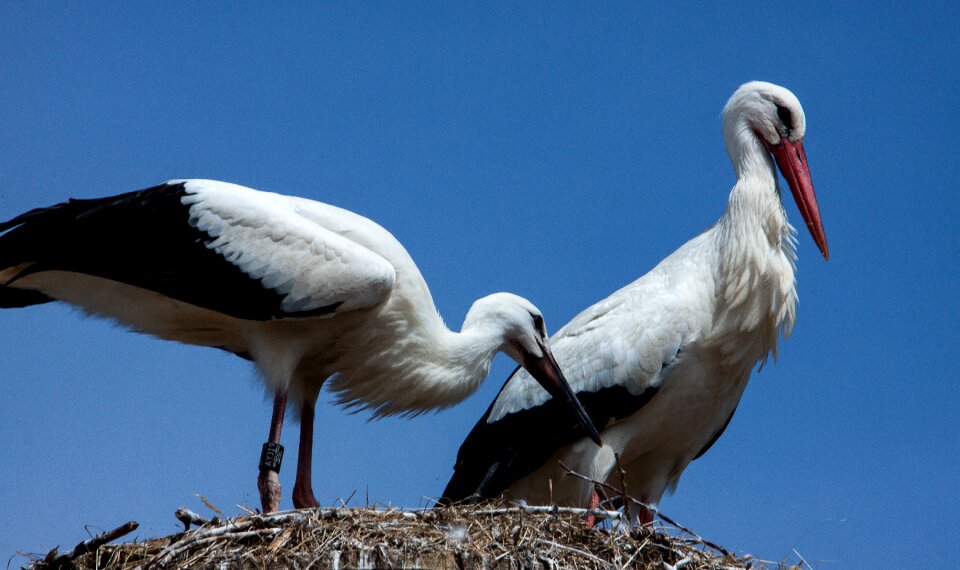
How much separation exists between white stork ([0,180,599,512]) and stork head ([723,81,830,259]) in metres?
1.71

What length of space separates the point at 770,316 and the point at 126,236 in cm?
351

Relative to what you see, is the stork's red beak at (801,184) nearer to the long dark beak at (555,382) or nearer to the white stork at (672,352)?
the white stork at (672,352)

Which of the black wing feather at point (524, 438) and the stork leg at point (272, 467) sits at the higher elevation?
the black wing feather at point (524, 438)

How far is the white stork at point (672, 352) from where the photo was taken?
781 centimetres

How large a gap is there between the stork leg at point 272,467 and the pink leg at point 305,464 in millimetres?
400

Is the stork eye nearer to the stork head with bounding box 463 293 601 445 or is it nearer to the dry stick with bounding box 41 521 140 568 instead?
the stork head with bounding box 463 293 601 445

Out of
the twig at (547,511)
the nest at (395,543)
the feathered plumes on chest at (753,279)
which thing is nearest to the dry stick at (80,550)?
the nest at (395,543)

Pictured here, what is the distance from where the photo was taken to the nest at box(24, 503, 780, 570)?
19.0 feet

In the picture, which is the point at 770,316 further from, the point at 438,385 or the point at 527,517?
the point at 527,517

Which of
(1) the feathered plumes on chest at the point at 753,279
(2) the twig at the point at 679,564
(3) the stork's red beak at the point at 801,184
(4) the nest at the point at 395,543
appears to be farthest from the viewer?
(3) the stork's red beak at the point at 801,184

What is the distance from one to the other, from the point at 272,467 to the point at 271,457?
2.1 inches

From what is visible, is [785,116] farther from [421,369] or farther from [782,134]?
[421,369]

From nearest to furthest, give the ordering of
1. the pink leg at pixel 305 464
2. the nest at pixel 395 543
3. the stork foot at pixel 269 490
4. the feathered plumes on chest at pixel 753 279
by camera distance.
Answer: the nest at pixel 395 543 → the stork foot at pixel 269 490 → the pink leg at pixel 305 464 → the feathered plumes on chest at pixel 753 279

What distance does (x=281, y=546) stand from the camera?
5.87 m
